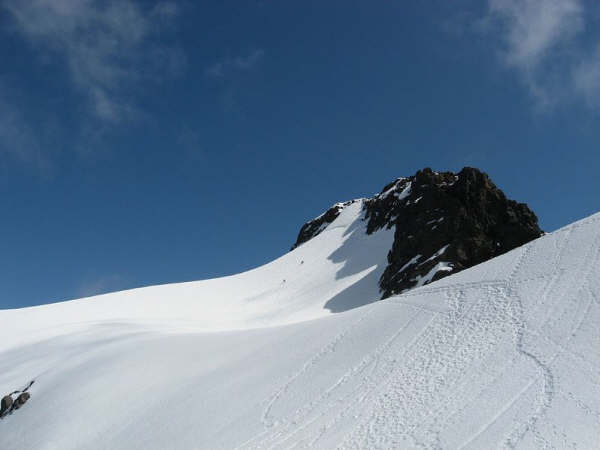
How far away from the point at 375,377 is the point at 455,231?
23.3 m

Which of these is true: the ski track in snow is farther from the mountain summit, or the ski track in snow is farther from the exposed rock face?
the exposed rock face

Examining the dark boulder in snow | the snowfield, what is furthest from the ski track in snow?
the dark boulder in snow

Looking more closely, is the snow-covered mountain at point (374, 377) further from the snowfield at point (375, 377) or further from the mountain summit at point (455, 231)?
the mountain summit at point (455, 231)

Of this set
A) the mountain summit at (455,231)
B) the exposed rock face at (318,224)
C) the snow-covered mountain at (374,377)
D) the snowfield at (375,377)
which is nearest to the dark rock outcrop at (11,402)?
the snowfield at (375,377)

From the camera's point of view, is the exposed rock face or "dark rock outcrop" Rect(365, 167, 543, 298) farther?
the exposed rock face

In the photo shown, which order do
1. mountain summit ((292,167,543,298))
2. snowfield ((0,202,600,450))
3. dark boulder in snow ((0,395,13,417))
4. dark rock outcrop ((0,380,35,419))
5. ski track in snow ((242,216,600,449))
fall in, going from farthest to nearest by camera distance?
mountain summit ((292,167,543,298)) < dark boulder in snow ((0,395,13,417)) < dark rock outcrop ((0,380,35,419)) < snowfield ((0,202,600,450)) < ski track in snow ((242,216,600,449))

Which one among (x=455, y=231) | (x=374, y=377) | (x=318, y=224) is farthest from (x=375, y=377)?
(x=318, y=224)

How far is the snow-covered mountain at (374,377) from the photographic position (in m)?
8.98

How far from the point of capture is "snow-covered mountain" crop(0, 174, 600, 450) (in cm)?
898

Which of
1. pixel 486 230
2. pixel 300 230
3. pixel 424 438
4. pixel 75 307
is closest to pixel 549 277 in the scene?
pixel 424 438

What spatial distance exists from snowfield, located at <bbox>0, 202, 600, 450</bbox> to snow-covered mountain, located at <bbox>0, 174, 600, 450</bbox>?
45 millimetres

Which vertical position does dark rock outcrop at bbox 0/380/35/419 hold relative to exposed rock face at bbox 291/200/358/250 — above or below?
below

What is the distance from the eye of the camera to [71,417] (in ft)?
51.6

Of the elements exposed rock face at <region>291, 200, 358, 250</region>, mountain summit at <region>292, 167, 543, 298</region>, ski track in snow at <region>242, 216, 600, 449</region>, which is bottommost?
ski track in snow at <region>242, 216, 600, 449</region>
